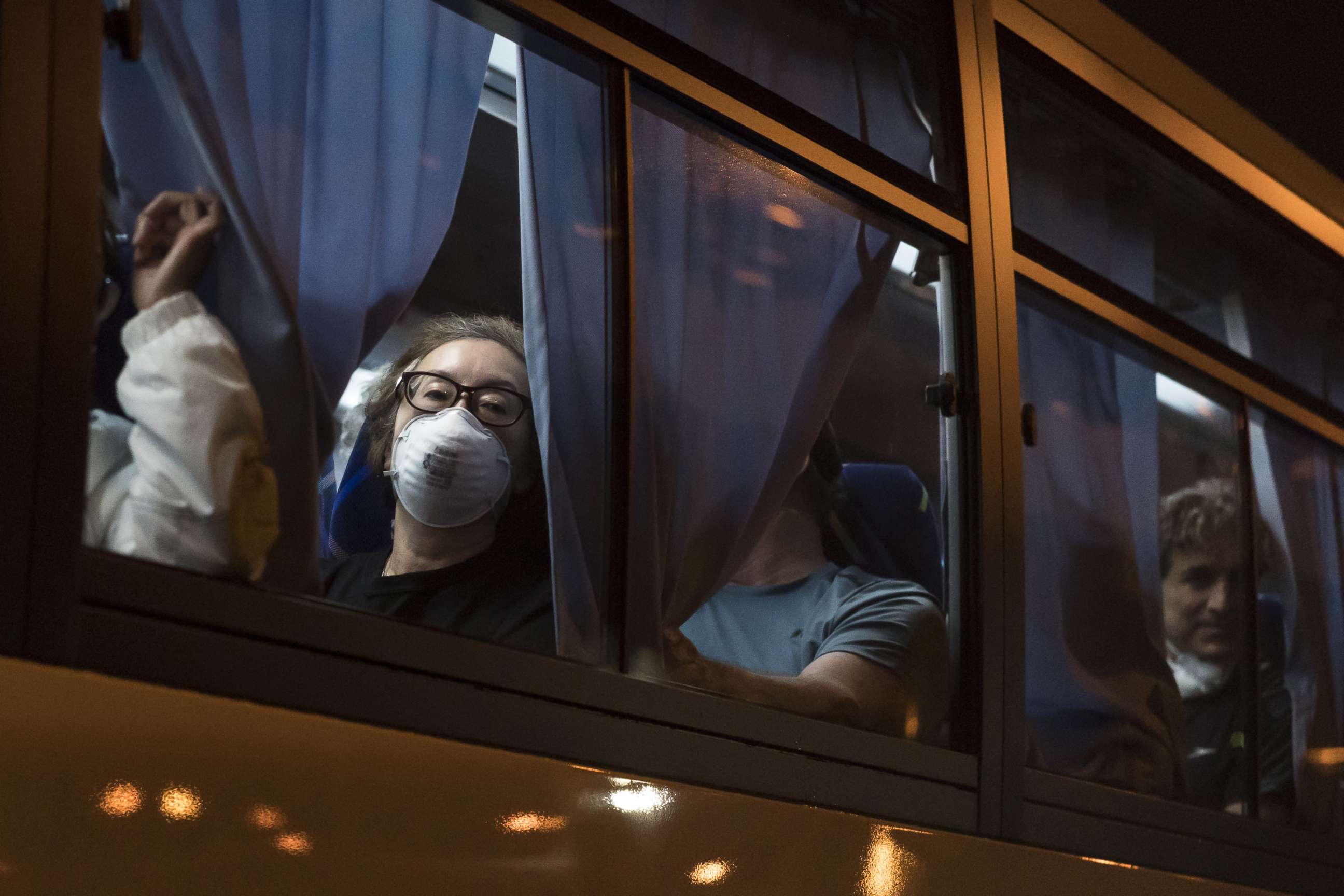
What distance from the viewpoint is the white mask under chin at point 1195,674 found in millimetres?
2965

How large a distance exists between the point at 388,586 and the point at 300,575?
9.0 inches

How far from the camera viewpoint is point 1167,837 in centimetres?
272

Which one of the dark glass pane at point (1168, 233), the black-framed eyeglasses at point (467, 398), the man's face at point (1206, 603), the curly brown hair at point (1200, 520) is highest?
the dark glass pane at point (1168, 233)

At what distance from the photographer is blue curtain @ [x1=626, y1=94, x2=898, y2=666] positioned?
2.02 meters

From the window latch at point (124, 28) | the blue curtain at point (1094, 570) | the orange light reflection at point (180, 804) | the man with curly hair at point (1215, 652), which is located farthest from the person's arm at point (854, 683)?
the window latch at point (124, 28)

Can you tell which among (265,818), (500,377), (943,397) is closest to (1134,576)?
(943,397)

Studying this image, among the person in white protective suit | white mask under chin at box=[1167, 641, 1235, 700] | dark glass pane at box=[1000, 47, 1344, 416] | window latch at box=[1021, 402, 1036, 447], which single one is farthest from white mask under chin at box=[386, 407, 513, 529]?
white mask under chin at box=[1167, 641, 1235, 700]

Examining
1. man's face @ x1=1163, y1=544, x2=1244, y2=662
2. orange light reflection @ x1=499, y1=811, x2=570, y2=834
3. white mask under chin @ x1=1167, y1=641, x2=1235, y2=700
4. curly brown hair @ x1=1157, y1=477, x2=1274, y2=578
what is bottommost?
orange light reflection @ x1=499, y1=811, x2=570, y2=834

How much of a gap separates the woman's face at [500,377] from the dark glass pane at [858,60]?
0.63m

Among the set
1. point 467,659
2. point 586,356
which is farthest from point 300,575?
point 586,356

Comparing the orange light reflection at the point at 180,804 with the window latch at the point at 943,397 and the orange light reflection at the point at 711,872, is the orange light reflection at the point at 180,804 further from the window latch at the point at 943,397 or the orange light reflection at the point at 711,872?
the window latch at the point at 943,397

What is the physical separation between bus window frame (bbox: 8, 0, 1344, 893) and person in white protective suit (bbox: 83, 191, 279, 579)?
47mm

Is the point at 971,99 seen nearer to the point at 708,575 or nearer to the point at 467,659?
the point at 708,575

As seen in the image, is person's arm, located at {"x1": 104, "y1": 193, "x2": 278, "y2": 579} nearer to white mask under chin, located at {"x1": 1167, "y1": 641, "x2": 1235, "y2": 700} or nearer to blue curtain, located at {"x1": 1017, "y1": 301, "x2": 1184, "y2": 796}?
blue curtain, located at {"x1": 1017, "y1": 301, "x2": 1184, "y2": 796}
